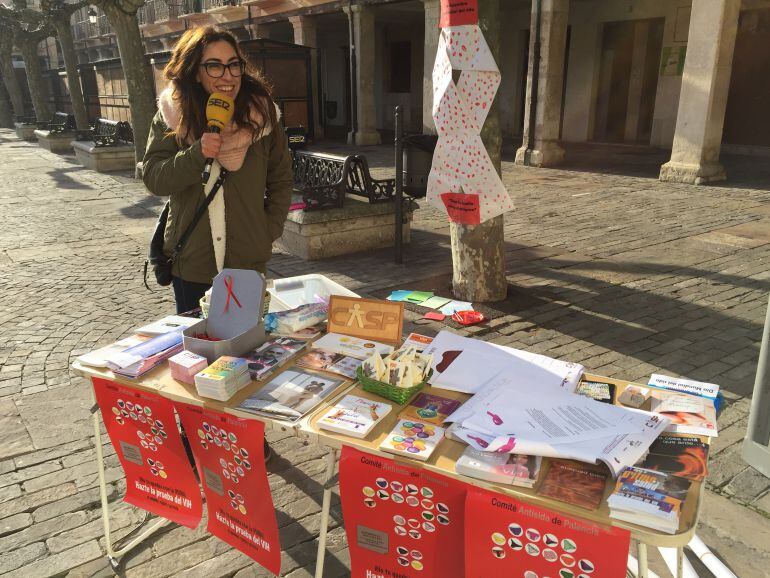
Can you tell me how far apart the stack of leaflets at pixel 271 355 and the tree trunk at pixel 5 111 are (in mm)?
35117

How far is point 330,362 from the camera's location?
2373mm

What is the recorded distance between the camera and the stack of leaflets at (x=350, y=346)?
2.44 metres

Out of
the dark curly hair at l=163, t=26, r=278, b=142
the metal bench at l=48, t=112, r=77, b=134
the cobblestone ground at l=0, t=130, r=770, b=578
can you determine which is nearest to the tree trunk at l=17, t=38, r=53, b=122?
the metal bench at l=48, t=112, r=77, b=134

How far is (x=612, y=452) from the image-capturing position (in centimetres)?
168

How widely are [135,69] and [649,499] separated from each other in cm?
1239

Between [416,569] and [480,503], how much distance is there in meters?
0.45

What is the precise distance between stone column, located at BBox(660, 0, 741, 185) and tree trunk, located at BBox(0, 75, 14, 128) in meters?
32.1

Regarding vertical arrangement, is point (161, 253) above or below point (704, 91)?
below

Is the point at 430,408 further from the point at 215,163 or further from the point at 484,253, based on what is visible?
the point at 484,253

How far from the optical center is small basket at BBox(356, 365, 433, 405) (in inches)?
81.4

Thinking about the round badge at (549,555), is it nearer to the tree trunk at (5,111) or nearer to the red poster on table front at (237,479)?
the red poster on table front at (237,479)

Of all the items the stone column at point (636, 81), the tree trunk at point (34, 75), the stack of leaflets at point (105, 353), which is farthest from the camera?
the tree trunk at point (34, 75)

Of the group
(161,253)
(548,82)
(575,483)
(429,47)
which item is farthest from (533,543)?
A: (429,47)

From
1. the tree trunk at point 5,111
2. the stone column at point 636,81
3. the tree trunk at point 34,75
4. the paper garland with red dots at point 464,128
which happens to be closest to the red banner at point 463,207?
the paper garland with red dots at point 464,128
